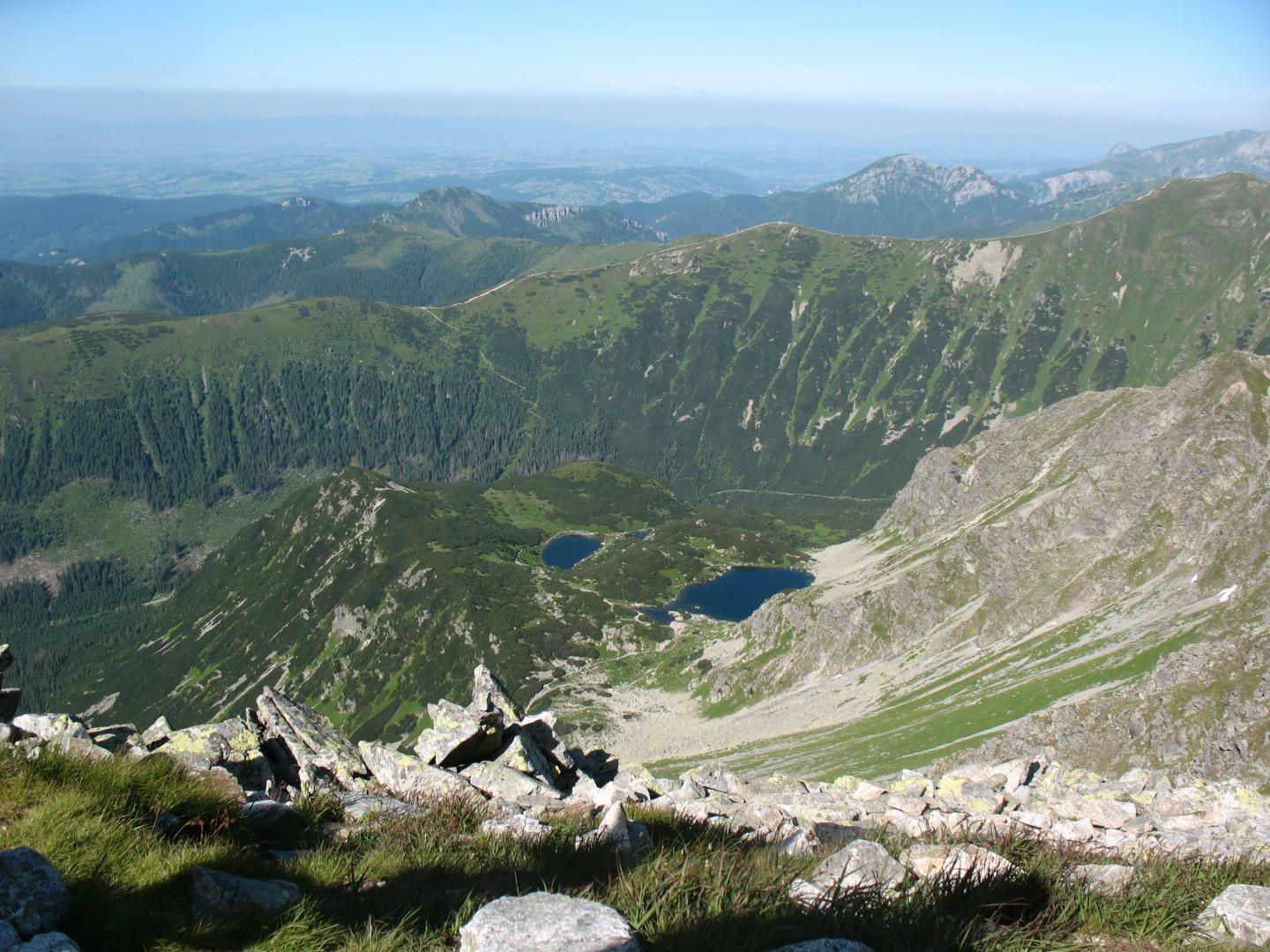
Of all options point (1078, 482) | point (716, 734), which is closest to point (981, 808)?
point (716, 734)

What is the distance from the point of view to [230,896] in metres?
9.05

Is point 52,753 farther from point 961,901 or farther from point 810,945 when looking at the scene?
point 961,901

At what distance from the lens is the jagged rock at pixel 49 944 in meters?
7.32

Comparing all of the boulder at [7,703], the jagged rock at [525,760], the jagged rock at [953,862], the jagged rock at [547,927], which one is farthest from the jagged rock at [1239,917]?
the boulder at [7,703]

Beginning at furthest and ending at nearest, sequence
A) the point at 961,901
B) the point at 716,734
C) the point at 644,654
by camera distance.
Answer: the point at 644,654 → the point at 716,734 → the point at 961,901

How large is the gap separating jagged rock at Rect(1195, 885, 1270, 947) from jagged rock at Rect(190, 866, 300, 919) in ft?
32.9

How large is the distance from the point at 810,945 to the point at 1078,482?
131m

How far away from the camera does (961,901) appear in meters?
8.74

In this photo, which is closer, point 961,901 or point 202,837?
point 961,901

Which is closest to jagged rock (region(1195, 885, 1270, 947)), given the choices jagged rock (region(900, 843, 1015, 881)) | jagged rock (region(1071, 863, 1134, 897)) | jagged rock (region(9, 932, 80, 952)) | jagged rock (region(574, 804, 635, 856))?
jagged rock (region(1071, 863, 1134, 897))

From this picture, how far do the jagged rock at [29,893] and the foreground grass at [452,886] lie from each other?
281mm

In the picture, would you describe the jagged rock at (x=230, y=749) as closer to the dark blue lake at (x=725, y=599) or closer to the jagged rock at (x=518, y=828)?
the jagged rock at (x=518, y=828)

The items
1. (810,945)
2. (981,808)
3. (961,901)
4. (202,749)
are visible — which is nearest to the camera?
(810,945)

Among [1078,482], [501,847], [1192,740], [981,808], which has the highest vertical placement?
[501,847]
